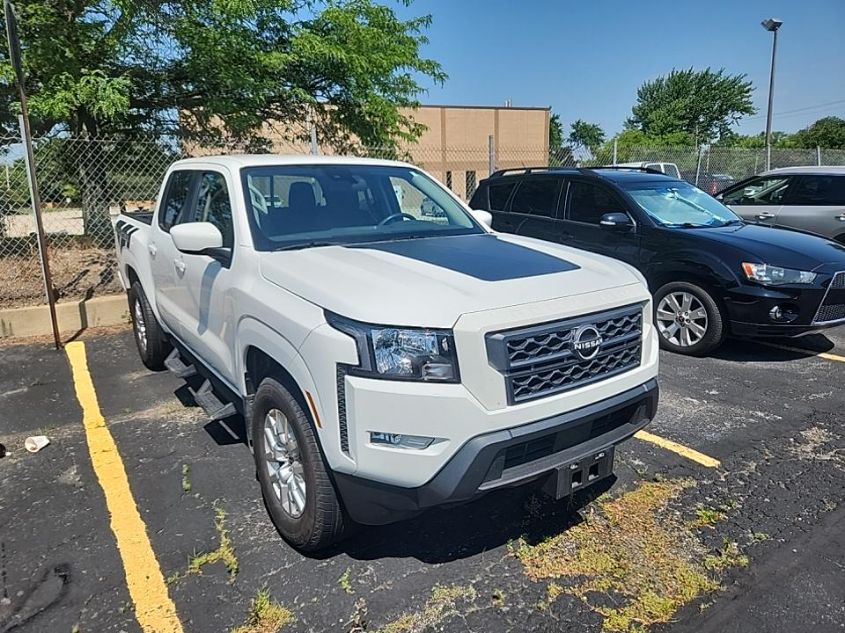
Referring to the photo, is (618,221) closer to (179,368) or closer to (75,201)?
(179,368)

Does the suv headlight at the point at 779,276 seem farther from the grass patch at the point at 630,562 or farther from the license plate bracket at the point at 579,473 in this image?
the license plate bracket at the point at 579,473

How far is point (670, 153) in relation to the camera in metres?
21.1

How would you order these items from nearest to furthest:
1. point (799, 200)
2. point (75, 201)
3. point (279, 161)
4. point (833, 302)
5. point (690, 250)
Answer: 1. point (279, 161)
2. point (833, 302)
3. point (690, 250)
4. point (799, 200)
5. point (75, 201)

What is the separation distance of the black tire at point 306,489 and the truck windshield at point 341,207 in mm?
862

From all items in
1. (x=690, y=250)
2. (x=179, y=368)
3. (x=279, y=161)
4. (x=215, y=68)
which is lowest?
(x=179, y=368)

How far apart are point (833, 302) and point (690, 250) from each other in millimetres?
1311

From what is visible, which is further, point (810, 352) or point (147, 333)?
point (810, 352)

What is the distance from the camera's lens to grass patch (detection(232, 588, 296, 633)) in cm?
241

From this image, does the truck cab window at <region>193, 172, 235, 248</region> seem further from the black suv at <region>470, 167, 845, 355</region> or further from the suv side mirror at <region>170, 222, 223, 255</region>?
the black suv at <region>470, 167, 845, 355</region>

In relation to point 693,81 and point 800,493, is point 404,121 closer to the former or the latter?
point 800,493

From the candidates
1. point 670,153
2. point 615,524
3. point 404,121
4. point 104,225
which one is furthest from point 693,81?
point 615,524

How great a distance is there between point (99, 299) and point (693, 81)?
6777 centimetres

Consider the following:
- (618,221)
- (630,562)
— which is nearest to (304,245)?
(630,562)

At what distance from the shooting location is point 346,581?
2688mm
